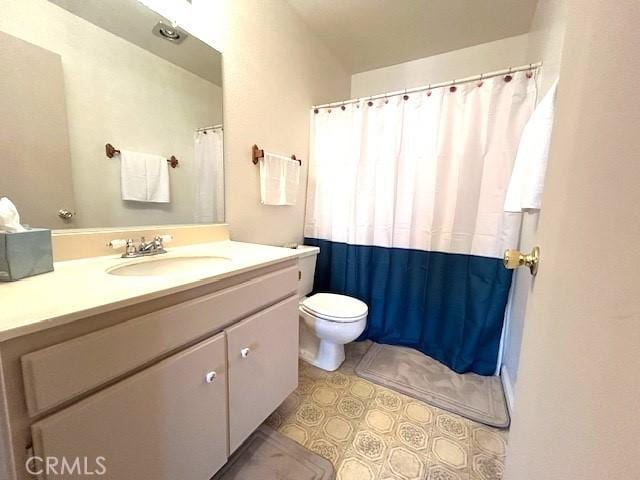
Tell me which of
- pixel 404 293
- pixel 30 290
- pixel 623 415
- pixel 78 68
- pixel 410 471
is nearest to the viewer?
pixel 623 415

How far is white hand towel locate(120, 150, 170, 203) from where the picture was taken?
115 centimetres

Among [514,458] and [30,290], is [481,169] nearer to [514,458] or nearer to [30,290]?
[514,458]

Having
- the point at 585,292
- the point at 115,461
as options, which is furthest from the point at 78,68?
the point at 585,292

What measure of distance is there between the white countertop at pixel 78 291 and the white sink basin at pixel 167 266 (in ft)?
0.09

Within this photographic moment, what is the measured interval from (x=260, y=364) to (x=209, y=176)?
39.2 inches

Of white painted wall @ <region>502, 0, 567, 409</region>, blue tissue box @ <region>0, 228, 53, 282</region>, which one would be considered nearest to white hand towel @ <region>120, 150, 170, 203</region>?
blue tissue box @ <region>0, 228, 53, 282</region>

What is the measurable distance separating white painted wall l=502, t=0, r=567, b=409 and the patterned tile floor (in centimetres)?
36

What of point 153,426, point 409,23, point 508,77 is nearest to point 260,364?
point 153,426

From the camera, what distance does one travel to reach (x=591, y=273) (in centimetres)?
38

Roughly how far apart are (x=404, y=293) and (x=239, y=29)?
1915 millimetres

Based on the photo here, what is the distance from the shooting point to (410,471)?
1101 mm

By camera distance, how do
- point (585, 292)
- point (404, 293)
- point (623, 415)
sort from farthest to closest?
point (404, 293) → point (585, 292) → point (623, 415)

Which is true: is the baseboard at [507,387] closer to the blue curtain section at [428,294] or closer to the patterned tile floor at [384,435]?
the blue curtain section at [428,294]

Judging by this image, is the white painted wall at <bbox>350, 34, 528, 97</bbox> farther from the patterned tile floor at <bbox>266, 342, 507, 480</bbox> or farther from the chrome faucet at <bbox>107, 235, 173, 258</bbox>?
the patterned tile floor at <bbox>266, 342, 507, 480</bbox>
